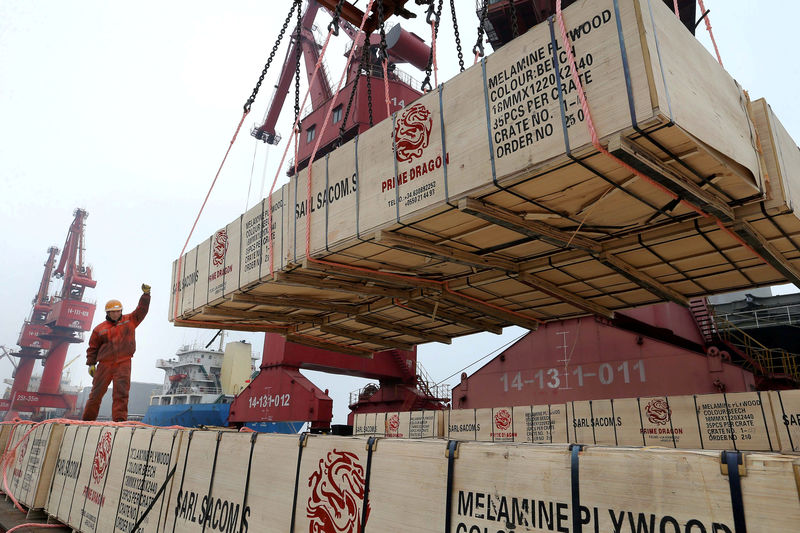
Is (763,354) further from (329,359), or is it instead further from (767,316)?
(329,359)

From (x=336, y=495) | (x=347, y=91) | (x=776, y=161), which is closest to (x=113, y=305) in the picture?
(x=336, y=495)

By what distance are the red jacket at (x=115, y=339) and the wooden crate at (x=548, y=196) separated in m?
3.54

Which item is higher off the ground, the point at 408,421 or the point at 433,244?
the point at 433,244

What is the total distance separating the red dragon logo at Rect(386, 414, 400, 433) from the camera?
12.5 metres

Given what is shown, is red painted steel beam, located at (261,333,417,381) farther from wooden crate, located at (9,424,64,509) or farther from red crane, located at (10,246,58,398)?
red crane, located at (10,246,58,398)

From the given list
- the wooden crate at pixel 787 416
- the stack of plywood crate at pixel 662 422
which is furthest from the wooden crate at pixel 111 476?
the wooden crate at pixel 787 416

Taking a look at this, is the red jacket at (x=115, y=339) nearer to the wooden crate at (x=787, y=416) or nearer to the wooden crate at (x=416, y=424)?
the wooden crate at (x=416, y=424)

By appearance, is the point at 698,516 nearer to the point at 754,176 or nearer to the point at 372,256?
the point at 754,176

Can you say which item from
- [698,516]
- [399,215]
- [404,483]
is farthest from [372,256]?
[698,516]

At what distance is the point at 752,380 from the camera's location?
10234 millimetres

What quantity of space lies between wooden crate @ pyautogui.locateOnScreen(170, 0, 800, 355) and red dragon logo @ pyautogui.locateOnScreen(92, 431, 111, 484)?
2.15 meters

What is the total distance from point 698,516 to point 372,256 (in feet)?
12.6

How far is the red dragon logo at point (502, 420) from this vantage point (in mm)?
9867

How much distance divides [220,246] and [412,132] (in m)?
3.93
